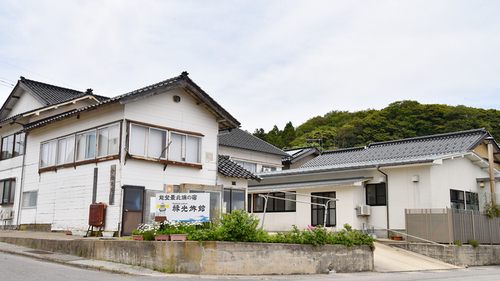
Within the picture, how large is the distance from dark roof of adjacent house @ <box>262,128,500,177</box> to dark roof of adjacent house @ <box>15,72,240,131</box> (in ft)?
21.8

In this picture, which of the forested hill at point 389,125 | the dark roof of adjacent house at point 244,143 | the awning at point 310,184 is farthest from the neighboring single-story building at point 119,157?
the forested hill at point 389,125

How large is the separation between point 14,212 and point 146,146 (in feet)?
30.6

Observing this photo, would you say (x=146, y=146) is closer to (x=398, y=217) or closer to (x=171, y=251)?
(x=171, y=251)

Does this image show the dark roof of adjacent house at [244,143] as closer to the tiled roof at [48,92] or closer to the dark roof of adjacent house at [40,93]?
the dark roof of adjacent house at [40,93]

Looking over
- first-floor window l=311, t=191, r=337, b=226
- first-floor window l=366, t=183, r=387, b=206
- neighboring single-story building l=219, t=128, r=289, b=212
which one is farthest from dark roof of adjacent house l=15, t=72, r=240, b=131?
neighboring single-story building l=219, t=128, r=289, b=212

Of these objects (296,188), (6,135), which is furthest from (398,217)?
(6,135)

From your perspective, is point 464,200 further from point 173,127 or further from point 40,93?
point 40,93

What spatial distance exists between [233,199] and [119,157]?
5.73 metres

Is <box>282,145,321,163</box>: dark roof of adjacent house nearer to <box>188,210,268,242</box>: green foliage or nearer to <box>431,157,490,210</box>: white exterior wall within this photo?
<box>431,157,490,210</box>: white exterior wall

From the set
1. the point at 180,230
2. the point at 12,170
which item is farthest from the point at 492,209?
the point at 12,170

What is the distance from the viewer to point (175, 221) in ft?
39.5

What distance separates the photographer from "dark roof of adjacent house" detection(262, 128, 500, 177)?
70.9 feet

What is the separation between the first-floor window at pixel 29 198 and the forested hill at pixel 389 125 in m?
43.7

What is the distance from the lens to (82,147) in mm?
17344
